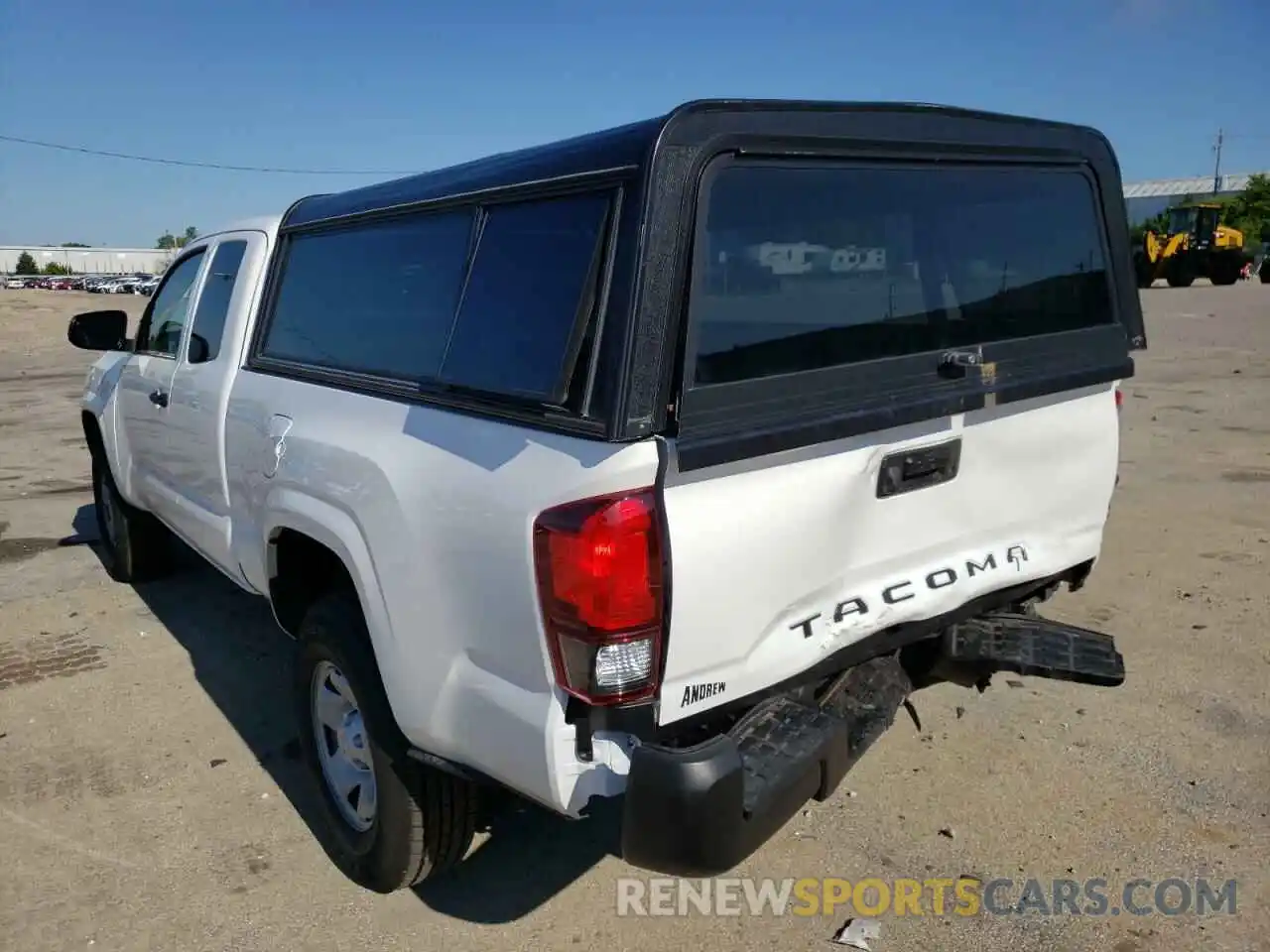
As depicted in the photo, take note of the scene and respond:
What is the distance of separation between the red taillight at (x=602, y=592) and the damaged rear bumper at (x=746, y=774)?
0.18 m

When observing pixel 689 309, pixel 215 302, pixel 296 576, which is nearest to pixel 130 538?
pixel 215 302

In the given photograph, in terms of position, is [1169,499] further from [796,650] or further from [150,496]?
[150,496]

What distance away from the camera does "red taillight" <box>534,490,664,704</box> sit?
81.8 inches

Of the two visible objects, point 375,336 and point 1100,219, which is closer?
point 375,336

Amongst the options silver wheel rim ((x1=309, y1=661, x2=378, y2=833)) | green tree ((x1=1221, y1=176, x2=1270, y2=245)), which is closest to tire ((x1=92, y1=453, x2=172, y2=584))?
silver wheel rim ((x1=309, y1=661, x2=378, y2=833))

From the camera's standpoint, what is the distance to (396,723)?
8.83 ft

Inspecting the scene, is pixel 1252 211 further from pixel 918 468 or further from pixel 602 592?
pixel 602 592

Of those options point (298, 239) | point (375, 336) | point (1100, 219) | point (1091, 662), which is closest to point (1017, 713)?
point (1091, 662)

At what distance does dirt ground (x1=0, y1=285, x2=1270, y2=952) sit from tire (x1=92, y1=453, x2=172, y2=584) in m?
0.13

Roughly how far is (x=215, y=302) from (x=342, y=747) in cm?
206

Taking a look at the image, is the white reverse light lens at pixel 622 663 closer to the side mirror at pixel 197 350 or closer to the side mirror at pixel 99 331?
the side mirror at pixel 197 350

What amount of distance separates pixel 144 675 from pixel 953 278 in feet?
12.7

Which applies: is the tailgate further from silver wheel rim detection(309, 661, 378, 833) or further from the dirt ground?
silver wheel rim detection(309, 661, 378, 833)

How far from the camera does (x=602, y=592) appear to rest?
2.09 meters
